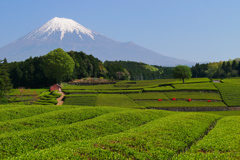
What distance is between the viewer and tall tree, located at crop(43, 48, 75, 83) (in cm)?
9694

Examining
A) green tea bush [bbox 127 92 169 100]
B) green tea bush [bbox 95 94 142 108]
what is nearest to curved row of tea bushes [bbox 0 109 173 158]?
green tea bush [bbox 95 94 142 108]

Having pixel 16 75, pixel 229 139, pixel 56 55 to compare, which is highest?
pixel 56 55

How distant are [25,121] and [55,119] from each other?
3800mm

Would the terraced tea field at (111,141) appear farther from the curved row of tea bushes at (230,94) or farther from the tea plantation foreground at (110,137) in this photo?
the curved row of tea bushes at (230,94)

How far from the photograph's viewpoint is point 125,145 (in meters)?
18.0

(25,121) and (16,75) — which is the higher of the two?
(16,75)

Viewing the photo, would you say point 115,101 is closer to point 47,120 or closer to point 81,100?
point 81,100

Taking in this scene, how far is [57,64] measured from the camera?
96.6 meters

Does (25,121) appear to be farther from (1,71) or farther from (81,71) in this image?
(81,71)

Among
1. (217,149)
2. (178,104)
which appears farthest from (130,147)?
(178,104)

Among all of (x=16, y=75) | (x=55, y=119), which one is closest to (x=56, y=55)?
(x=16, y=75)

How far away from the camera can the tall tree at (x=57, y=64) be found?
9694 cm

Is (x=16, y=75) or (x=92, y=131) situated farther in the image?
(x=16, y=75)

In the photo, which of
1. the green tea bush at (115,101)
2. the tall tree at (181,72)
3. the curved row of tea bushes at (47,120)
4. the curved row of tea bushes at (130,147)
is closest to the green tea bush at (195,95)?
the green tea bush at (115,101)
